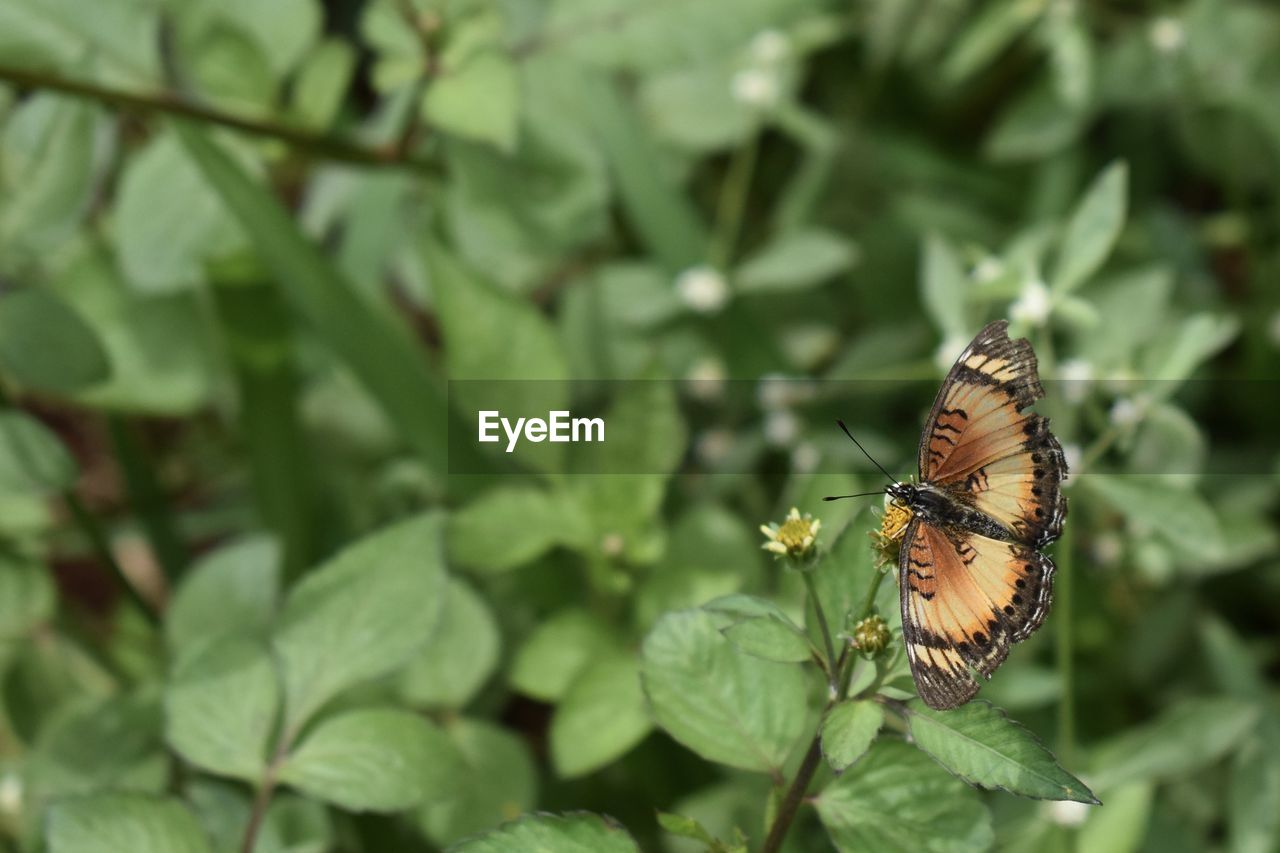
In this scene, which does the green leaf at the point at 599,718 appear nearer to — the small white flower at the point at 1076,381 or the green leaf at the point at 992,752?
the green leaf at the point at 992,752

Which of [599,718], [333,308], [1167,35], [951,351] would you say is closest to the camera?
[599,718]

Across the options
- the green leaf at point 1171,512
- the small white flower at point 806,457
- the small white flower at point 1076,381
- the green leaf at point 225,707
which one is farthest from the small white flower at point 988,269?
the green leaf at point 225,707

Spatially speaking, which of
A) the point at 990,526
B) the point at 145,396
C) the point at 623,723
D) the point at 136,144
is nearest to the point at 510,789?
the point at 623,723

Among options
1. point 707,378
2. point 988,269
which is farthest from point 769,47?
point 988,269

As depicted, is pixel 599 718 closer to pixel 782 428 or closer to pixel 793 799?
pixel 793 799

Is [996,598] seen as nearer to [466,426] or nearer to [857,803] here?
[857,803]

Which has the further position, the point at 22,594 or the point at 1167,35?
the point at 1167,35
